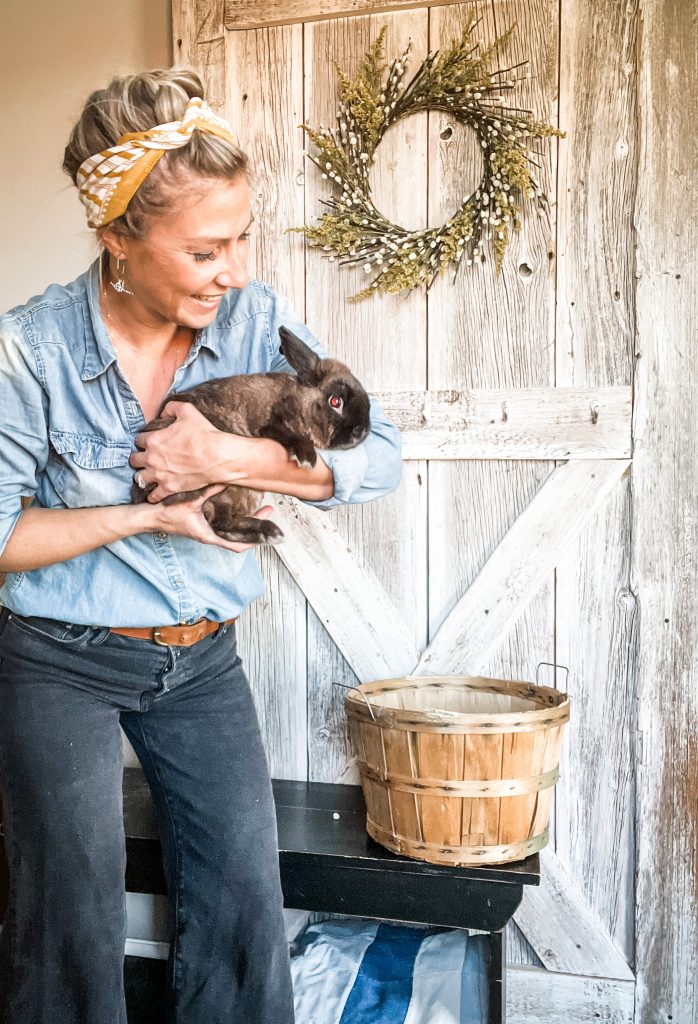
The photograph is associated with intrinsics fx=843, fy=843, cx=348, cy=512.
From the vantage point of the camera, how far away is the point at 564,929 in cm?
230

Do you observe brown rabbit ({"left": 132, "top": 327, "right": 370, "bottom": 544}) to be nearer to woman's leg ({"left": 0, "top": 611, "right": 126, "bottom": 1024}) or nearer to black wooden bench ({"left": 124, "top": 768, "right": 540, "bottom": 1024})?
woman's leg ({"left": 0, "top": 611, "right": 126, "bottom": 1024})

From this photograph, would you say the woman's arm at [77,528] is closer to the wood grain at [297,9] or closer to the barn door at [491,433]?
the barn door at [491,433]

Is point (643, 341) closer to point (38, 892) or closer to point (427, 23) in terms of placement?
point (427, 23)

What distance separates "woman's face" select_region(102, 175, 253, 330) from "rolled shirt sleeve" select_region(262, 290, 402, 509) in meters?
0.24

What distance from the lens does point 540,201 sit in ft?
7.29

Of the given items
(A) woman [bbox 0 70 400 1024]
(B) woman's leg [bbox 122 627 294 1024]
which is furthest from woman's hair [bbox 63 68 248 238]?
(B) woman's leg [bbox 122 627 294 1024]

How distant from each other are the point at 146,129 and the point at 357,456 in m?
0.66

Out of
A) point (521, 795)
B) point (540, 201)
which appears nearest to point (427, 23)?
point (540, 201)

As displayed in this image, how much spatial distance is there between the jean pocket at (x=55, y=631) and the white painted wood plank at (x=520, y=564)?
3.67 feet

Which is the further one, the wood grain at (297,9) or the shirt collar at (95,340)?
the wood grain at (297,9)

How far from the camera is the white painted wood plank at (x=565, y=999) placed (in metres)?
2.26

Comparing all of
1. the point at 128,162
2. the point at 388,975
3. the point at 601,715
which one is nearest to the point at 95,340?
the point at 128,162

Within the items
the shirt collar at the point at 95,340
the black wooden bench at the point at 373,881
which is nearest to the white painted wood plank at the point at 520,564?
the black wooden bench at the point at 373,881

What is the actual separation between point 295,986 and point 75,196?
7.80 ft
